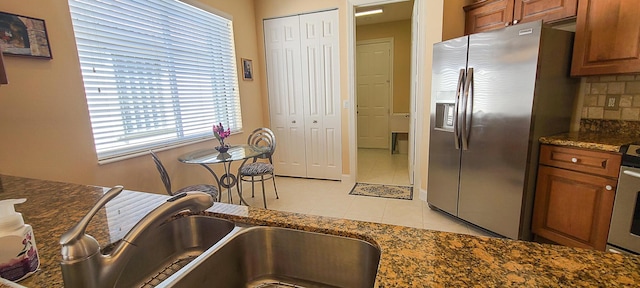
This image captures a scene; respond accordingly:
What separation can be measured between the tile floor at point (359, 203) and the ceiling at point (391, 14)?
2625mm

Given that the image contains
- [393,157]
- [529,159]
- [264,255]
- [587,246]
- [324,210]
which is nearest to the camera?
[264,255]

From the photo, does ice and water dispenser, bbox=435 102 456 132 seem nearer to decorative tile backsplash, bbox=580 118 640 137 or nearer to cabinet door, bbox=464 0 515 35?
cabinet door, bbox=464 0 515 35

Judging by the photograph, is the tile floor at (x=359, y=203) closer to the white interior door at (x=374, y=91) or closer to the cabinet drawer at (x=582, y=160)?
the cabinet drawer at (x=582, y=160)

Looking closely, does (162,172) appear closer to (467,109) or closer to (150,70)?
(150,70)

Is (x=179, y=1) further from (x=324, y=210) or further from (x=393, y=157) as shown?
(x=393, y=157)

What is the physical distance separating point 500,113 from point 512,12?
3.33 ft

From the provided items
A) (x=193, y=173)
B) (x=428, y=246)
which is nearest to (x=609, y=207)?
(x=428, y=246)

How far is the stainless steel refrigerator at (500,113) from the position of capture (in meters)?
1.96

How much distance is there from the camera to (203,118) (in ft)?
10.2

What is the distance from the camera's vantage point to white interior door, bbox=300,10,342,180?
142 inches

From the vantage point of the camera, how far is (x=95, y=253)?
0.57 meters

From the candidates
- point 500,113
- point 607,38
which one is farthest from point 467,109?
point 607,38

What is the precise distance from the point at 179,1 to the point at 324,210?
2572 millimetres

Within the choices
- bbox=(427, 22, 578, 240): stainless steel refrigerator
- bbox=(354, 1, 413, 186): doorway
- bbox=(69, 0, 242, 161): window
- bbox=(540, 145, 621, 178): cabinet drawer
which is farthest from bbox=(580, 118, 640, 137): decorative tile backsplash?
bbox=(69, 0, 242, 161): window
